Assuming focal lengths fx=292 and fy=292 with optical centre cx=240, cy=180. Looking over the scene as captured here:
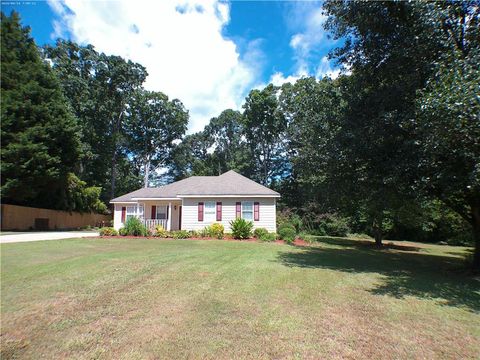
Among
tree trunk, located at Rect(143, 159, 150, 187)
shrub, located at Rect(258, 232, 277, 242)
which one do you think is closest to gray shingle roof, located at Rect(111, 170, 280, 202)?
shrub, located at Rect(258, 232, 277, 242)

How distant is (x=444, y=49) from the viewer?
7871 mm

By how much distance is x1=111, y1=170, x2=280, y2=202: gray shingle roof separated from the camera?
20812mm

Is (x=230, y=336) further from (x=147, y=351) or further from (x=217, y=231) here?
(x=217, y=231)

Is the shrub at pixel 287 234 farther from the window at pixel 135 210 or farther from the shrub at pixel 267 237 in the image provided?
the window at pixel 135 210

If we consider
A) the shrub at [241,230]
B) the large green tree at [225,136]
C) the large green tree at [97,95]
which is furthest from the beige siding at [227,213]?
the large green tree at [225,136]

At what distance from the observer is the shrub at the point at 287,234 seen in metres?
17.1

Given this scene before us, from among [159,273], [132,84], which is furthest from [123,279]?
[132,84]

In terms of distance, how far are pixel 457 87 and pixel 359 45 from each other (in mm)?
4890

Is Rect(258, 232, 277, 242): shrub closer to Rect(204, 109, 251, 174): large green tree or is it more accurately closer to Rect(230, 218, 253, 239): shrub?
Answer: Rect(230, 218, 253, 239): shrub

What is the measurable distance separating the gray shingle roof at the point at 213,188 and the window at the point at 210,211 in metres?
0.80

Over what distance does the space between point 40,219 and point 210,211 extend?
1551 centimetres

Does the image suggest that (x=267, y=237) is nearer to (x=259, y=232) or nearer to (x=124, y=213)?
(x=259, y=232)

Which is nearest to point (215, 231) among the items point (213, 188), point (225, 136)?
point (213, 188)

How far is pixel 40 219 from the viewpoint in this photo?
2492cm
